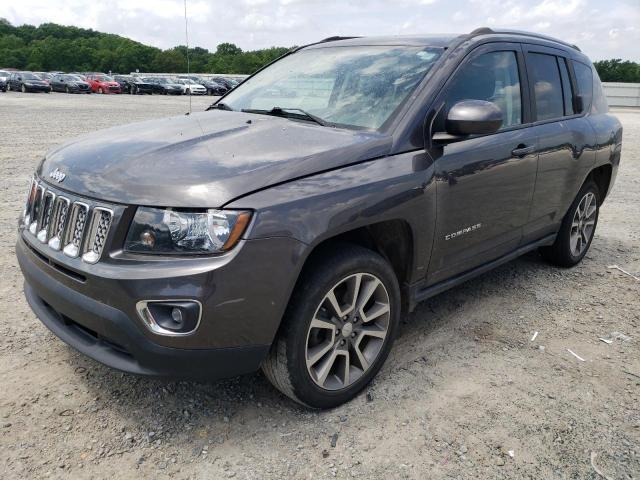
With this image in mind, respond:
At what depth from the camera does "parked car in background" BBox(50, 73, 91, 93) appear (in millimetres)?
41531

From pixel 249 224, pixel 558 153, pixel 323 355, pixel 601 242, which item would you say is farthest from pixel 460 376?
pixel 601 242

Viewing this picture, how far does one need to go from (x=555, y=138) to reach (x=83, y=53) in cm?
10135

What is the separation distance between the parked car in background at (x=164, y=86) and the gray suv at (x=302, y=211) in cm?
4280

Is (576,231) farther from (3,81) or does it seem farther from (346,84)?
(3,81)

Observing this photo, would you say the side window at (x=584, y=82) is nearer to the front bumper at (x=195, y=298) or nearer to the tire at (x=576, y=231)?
the tire at (x=576, y=231)

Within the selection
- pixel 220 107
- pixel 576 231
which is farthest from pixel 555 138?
pixel 220 107

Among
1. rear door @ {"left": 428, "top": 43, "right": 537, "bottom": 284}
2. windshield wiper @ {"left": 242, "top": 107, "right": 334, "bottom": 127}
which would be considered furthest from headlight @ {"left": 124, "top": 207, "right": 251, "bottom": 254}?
rear door @ {"left": 428, "top": 43, "right": 537, "bottom": 284}

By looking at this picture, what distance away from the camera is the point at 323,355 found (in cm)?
273

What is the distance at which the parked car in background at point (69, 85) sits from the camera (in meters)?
41.5

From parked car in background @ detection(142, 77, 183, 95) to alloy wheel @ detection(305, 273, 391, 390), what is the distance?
44.1m

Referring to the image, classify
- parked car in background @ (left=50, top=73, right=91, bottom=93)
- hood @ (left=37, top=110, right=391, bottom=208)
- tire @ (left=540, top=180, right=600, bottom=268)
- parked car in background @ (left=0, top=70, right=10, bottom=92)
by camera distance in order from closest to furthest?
hood @ (left=37, top=110, right=391, bottom=208) < tire @ (left=540, top=180, right=600, bottom=268) < parked car in background @ (left=0, top=70, right=10, bottom=92) < parked car in background @ (left=50, top=73, right=91, bottom=93)

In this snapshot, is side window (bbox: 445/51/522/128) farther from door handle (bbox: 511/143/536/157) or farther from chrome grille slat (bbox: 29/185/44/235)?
chrome grille slat (bbox: 29/185/44/235)

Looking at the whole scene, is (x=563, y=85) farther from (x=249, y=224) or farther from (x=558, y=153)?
(x=249, y=224)

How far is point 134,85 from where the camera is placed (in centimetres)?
4534
